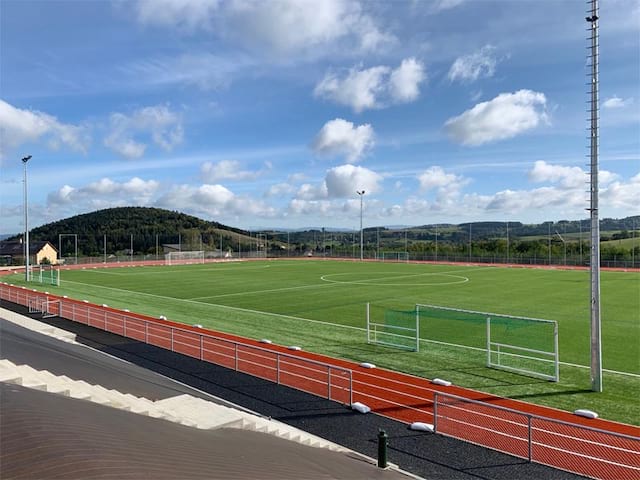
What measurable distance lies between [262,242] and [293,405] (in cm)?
11693

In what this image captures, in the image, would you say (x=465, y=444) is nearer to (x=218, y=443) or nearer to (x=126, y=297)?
(x=218, y=443)

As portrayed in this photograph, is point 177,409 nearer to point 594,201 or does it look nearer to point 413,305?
point 594,201

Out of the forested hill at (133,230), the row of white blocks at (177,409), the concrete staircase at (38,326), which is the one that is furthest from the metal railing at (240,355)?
the forested hill at (133,230)

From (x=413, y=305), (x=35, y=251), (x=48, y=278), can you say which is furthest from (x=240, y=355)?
(x=35, y=251)

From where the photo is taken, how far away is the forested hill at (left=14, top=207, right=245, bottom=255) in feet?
405

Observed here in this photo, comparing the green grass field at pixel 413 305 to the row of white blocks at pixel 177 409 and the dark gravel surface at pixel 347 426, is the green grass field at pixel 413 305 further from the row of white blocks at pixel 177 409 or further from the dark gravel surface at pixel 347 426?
the row of white blocks at pixel 177 409

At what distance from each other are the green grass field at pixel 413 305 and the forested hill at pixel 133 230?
2952 inches

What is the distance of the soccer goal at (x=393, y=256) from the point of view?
270 feet

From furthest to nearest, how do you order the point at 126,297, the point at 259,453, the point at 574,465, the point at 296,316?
the point at 126,297, the point at 296,316, the point at 574,465, the point at 259,453

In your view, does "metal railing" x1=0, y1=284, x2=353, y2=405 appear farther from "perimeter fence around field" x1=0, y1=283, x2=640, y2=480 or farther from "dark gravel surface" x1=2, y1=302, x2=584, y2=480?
"dark gravel surface" x1=2, y1=302, x2=584, y2=480

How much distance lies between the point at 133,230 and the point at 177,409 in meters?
144

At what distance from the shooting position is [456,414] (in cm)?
1180

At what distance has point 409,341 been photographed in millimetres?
19281

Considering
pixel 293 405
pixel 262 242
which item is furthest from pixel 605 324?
pixel 262 242
